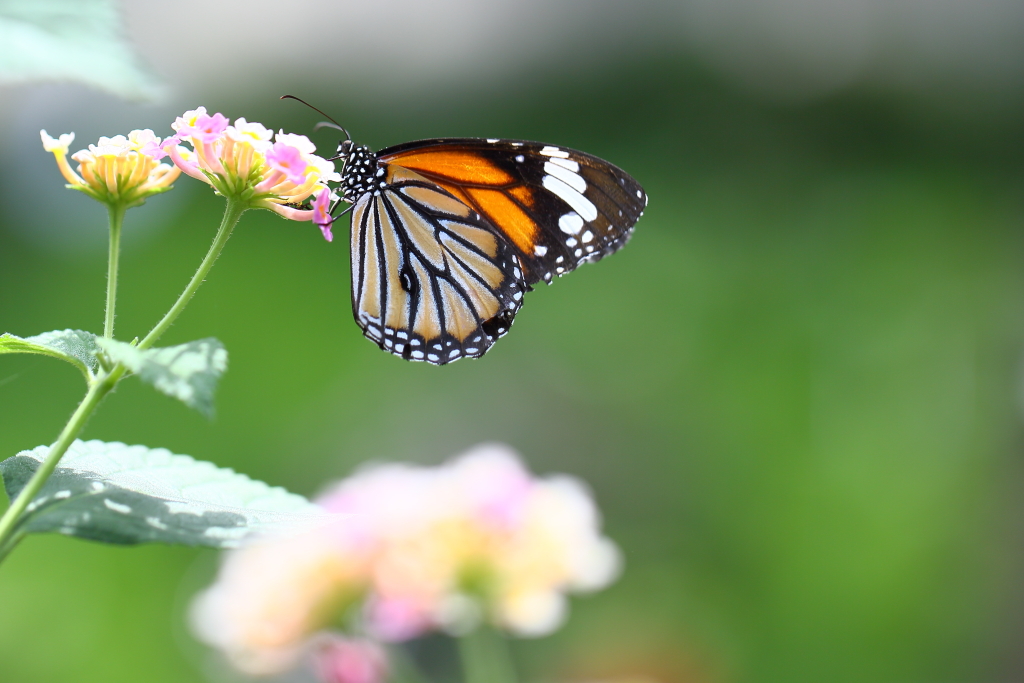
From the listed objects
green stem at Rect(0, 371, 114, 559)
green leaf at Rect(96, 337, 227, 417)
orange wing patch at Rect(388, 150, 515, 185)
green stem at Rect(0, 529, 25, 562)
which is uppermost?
orange wing patch at Rect(388, 150, 515, 185)

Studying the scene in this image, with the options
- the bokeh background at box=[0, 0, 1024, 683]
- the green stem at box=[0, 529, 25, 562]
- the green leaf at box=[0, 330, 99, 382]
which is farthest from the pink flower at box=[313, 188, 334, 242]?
the bokeh background at box=[0, 0, 1024, 683]

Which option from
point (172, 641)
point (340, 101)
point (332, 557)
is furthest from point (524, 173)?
point (340, 101)

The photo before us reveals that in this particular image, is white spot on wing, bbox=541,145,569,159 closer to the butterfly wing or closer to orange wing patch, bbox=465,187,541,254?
the butterfly wing

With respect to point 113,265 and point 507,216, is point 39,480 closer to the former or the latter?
point 113,265

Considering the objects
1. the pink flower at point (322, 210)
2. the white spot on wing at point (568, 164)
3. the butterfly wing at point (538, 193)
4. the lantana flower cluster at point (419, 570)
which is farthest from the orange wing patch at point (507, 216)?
the pink flower at point (322, 210)

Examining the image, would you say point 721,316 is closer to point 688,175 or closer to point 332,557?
point 688,175

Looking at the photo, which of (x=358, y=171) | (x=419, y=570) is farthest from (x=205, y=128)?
(x=358, y=171)
